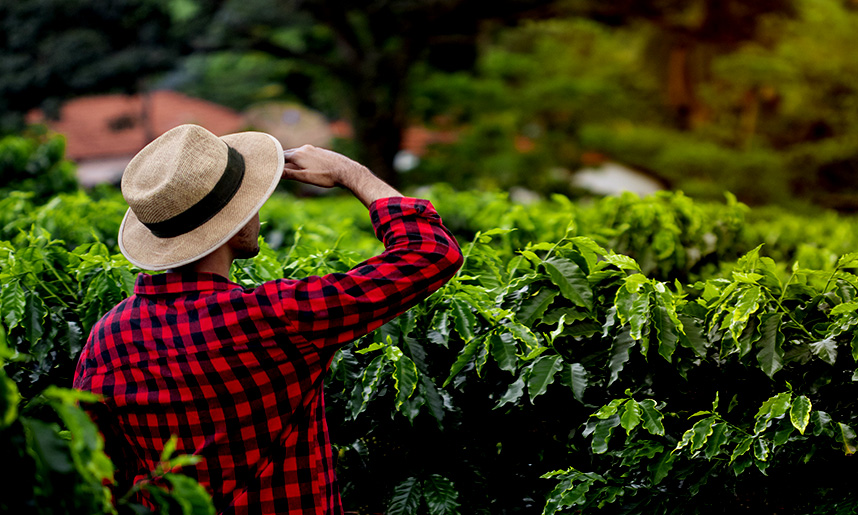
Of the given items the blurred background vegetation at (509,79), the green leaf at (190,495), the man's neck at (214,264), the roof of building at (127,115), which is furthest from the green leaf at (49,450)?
the roof of building at (127,115)

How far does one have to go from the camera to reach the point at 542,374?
1.99 meters

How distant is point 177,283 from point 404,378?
687 mm

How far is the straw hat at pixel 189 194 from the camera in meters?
1.65

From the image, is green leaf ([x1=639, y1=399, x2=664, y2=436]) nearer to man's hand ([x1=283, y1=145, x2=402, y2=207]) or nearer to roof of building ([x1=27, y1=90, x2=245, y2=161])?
man's hand ([x1=283, y1=145, x2=402, y2=207])

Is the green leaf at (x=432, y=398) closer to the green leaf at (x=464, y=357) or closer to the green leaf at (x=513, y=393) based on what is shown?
the green leaf at (x=464, y=357)

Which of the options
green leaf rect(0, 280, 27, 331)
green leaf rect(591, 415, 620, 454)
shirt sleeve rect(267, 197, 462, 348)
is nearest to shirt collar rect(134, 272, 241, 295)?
shirt sleeve rect(267, 197, 462, 348)

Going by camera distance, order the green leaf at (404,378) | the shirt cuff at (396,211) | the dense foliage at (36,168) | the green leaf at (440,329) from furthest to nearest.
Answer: the dense foliage at (36,168) → the green leaf at (440,329) → the green leaf at (404,378) → the shirt cuff at (396,211)

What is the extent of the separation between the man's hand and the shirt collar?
1.07 ft

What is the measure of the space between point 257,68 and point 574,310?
17001 mm

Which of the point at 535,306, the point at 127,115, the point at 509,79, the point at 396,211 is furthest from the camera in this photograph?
the point at 127,115

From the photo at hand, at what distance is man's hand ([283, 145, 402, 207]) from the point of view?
5.85 ft

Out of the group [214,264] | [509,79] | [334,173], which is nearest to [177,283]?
[214,264]

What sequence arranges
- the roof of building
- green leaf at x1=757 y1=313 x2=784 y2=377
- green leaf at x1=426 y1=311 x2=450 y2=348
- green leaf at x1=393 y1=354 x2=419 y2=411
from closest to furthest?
green leaf at x1=757 y1=313 x2=784 y2=377, green leaf at x1=393 y1=354 x2=419 y2=411, green leaf at x1=426 y1=311 x2=450 y2=348, the roof of building

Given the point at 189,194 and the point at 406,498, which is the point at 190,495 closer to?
the point at 189,194
